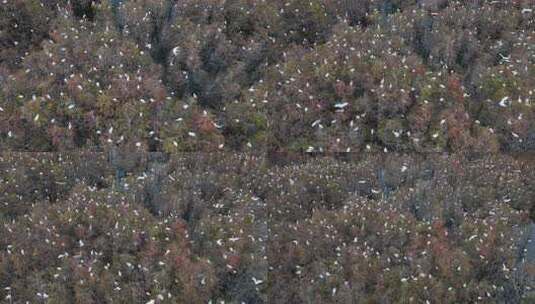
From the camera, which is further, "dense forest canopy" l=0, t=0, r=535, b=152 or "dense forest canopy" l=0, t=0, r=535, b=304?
"dense forest canopy" l=0, t=0, r=535, b=152

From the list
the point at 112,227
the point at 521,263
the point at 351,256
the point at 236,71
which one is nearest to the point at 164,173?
the point at 112,227

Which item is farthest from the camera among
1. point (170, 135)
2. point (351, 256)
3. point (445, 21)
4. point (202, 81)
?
point (445, 21)

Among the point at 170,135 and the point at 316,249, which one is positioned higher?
the point at 170,135

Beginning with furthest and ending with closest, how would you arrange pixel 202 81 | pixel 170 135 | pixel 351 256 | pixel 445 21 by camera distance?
pixel 445 21 < pixel 202 81 < pixel 170 135 < pixel 351 256

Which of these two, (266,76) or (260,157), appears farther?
(266,76)

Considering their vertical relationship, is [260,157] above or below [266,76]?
below

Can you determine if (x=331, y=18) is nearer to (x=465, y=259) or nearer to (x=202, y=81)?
(x=202, y=81)

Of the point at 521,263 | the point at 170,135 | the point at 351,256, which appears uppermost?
the point at 170,135

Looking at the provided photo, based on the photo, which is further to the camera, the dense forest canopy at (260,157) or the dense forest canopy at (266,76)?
the dense forest canopy at (266,76)
